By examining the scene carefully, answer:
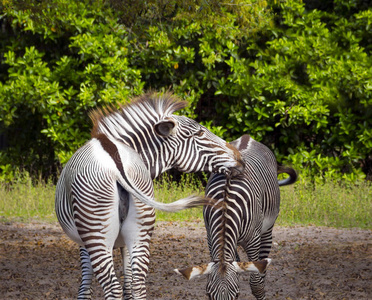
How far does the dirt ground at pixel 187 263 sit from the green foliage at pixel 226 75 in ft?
8.65

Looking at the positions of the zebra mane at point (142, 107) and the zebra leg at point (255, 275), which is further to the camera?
the zebra leg at point (255, 275)

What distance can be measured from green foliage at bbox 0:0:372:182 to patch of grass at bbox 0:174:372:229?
0.58 metres

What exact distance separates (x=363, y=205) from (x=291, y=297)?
4.60m

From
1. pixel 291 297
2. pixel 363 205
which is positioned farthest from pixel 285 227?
pixel 291 297

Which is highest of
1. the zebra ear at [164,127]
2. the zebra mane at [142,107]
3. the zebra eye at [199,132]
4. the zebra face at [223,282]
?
the zebra mane at [142,107]

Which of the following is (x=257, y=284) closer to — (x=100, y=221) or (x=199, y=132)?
(x=199, y=132)

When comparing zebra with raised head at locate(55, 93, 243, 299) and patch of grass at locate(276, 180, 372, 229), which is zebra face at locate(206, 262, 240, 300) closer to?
zebra with raised head at locate(55, 93, 243, 299)

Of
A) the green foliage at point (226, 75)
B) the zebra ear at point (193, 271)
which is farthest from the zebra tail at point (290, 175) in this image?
the green foliage at point (226, 75)

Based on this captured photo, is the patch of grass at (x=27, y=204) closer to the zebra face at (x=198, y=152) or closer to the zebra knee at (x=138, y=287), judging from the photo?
the zebra face at (x=198, y=152)

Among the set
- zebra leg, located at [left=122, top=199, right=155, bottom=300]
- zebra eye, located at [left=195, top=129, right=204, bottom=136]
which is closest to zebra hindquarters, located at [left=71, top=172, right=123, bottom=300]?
zebra leg, located at [left=122, top=199, right=155, bottom=300]

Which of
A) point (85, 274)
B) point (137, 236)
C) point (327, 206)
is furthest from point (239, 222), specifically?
point (327, 206)

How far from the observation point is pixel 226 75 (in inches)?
493

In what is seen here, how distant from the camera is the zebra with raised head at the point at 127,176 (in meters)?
4.37

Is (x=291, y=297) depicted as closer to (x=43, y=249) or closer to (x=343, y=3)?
(x=43, y=249)
